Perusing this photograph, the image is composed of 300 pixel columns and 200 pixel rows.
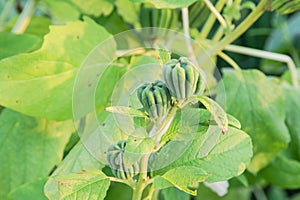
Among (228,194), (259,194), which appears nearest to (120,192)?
(228,194)

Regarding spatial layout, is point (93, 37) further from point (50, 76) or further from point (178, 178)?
point (178, 178)

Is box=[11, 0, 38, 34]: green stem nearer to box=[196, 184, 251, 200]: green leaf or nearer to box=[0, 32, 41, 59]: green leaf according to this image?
box=[0, 32, 41, 59]: green leaf

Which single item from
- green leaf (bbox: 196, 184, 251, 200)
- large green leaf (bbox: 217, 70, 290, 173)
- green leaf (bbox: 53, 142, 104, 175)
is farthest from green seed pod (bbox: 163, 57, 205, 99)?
green leaf (bbox: 196, 184, 251, 200)

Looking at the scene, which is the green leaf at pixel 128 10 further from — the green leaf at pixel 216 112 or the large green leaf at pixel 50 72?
the green leaf at pixel 216 112

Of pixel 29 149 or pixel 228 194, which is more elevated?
pixel 29 149

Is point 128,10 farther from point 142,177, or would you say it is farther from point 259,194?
point 259,194

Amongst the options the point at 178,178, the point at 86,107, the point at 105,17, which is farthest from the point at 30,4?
the point at 178,178
